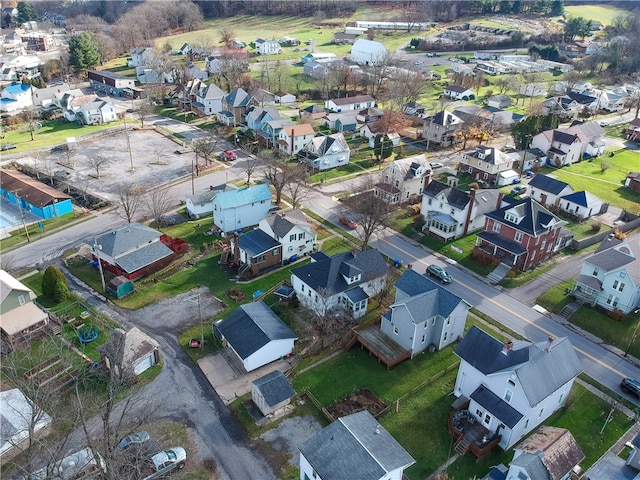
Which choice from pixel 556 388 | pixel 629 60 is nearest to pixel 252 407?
pixel 556 388

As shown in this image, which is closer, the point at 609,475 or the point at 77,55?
the point at 609,475

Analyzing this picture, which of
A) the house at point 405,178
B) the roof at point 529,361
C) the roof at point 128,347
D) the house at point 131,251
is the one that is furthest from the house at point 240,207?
the roof at point 529,361

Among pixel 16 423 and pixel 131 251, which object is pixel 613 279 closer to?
pixel 131 251

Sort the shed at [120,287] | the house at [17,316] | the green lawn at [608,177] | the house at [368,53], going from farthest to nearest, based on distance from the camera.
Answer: the house at [368,53] < the green lawn at [608,177] < the shed at [120,287] < the house at [17,316]

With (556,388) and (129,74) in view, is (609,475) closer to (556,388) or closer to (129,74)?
(556,388)

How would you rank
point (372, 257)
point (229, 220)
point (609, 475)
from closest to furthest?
point (609, 475) < point (372, 257) < point (229, 220)

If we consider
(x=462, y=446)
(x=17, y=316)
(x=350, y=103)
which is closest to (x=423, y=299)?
(x=462, y=446)

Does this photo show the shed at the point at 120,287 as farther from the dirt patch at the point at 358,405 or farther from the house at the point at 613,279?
the house at the point at 613,279

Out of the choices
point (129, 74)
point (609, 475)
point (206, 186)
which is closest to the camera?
point (609, 475)
